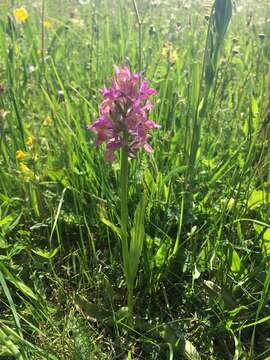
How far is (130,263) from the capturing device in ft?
3.43

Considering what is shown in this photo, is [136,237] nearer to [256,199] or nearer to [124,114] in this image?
[124,114]

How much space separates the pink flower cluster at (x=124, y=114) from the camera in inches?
35.0

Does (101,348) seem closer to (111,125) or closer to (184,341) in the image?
(184,341)

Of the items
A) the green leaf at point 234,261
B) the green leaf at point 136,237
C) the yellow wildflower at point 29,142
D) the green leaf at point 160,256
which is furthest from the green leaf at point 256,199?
the yellow wildflower at point 29,142

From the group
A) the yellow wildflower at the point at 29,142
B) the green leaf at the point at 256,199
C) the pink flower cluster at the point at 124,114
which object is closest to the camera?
the pink flower cluster at the point at 124,114

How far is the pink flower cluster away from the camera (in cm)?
89

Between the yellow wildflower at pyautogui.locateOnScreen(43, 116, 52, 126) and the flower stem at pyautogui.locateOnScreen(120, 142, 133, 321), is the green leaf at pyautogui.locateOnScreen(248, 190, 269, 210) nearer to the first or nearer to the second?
the flower stem at pyautogui.locateOnScreen(120, 142, 133, 321)

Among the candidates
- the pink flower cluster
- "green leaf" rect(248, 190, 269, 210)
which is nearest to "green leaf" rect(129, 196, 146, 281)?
the pink flower cluster

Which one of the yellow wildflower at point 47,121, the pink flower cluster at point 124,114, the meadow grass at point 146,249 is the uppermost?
the pink flower cluster at point 124,114

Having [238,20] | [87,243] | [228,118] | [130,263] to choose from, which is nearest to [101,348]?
[130,263]

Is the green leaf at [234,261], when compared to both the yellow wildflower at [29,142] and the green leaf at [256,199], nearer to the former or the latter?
the green leaf at [256,199]

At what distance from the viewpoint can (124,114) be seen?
890 mm

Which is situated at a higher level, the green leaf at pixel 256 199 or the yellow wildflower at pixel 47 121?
the yellow wildflower at pixel 47 121

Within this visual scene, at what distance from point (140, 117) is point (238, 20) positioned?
374 cm
